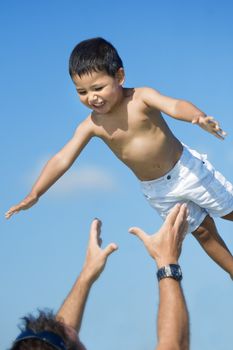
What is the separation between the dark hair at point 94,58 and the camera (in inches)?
303

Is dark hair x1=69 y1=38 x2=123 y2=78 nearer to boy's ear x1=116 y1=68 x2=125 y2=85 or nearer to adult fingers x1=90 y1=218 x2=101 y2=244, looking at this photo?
boy's ear x1=116 y1=68 x2=125 y2=85

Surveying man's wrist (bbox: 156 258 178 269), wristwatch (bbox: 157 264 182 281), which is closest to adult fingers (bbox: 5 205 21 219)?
man's wrist (bbox: 156 258 178 269)

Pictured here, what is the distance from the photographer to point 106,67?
7.80m

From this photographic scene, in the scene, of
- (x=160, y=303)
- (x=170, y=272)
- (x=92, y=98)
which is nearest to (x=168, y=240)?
(x=170, y=272)

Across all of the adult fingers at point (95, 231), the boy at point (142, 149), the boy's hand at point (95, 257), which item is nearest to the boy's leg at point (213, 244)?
the boy at point (142, 149)

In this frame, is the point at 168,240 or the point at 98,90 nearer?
the point at 168,240

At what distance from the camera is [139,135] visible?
8.19 meters

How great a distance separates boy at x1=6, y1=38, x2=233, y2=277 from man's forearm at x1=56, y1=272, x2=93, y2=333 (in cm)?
287

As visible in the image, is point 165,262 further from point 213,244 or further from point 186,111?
point 213,244

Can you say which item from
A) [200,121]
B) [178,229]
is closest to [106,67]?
[200,121]

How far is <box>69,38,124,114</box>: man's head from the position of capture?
7.68 metres

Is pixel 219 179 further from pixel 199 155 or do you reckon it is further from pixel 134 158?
pixel 134 158

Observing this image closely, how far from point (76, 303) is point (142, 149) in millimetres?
3399

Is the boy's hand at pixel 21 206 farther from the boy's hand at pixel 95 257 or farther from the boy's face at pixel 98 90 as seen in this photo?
the boy's hand at pixel 95 257
